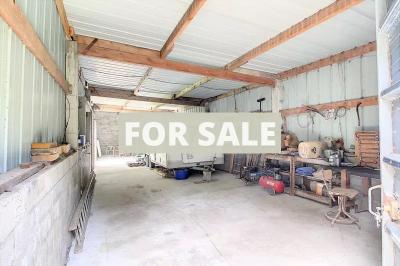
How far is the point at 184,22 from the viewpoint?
3148 millimetres

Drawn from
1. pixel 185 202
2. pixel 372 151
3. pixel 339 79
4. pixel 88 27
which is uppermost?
pixel 88 27

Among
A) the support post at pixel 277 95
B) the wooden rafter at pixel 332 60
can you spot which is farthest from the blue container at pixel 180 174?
the wooden rafter at pixel 332 60

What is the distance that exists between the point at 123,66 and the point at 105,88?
2904 mm

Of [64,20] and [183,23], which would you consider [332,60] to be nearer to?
[183,23]

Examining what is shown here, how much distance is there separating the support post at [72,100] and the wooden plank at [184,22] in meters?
1.55

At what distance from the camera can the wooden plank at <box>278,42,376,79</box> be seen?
4191mm

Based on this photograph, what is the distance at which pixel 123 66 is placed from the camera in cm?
552

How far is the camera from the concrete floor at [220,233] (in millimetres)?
2568

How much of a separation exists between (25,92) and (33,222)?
3.20 ft

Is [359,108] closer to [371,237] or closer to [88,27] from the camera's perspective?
[371,237]

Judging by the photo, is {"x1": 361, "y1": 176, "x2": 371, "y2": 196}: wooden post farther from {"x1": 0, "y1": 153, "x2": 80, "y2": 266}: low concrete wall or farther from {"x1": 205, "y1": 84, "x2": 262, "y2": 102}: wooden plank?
{"x1": 0, "y1": 153, "x2": 80, "y2": 266}: low concrete wall

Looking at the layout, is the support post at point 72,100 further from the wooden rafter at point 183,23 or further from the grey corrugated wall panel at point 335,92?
the grey corrugated wall panel at point 335,92

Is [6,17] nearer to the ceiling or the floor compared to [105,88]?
nearer to the floor

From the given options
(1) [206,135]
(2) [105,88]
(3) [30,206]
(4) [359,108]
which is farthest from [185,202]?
(2) [105,88]
